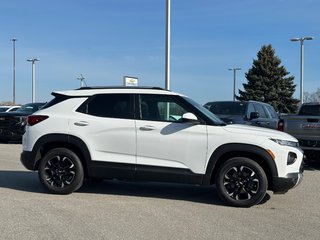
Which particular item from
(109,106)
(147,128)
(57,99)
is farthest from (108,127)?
(57,99)

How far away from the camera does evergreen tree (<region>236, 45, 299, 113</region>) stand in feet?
186

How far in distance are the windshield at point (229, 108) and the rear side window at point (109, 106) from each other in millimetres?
6454

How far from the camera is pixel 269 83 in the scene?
5700 centimetres

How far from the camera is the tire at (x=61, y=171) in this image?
7527mm

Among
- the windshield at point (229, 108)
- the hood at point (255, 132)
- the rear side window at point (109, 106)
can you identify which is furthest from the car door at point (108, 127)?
the windshield at point (229, 108)

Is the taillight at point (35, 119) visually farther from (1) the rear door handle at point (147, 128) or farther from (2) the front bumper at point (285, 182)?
(2) the front bumper at point (285, 182)

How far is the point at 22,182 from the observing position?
346 inches

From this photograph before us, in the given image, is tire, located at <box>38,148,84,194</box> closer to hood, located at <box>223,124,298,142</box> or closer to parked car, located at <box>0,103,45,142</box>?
hood, located at <box>223,124,298,142</box>

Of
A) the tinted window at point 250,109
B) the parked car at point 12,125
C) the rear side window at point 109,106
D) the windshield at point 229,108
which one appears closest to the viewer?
the rear side window at point 109,106

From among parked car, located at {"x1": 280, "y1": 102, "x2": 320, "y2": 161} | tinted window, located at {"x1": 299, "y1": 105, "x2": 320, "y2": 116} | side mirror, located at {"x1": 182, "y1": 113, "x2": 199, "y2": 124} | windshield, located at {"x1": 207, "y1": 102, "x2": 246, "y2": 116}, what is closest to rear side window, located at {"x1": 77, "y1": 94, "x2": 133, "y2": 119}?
side mirror, located at {"x1": 182, "y1": 113, "x2": 199, "y2": 124}

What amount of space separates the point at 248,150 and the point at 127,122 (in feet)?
6.35

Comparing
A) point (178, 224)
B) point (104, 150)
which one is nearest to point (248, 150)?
point (178, 224)

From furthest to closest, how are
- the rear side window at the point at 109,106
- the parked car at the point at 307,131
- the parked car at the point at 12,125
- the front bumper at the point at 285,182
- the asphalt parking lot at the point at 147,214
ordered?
1. the parked car at the point at 12,125
2. the parked car at the point at 307,131
3. the rear side window at the point at 109,106
4. the front bumper at the point at 285,182
5. the asphalt parking lot at the point at 147,214

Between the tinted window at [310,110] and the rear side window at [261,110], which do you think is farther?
the rear side window at [261,110]
